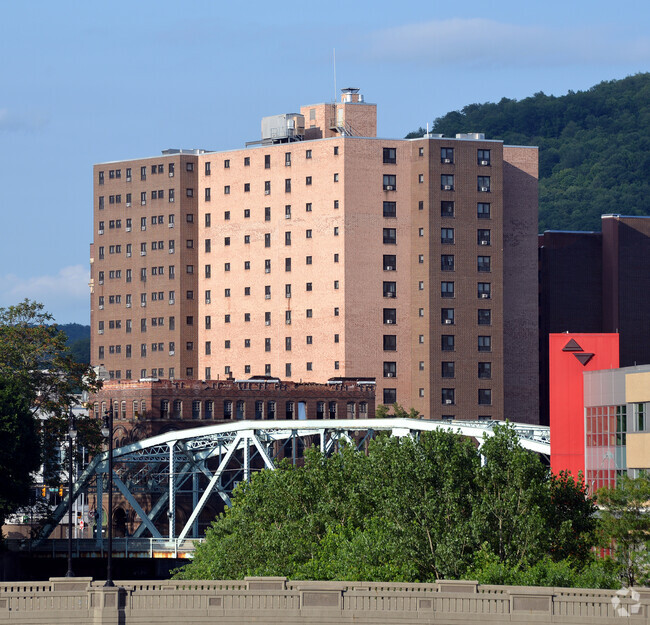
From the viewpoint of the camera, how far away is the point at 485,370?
591ft

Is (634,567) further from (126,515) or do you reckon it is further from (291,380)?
(291,380)

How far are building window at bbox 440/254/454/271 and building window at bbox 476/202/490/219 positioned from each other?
530cm

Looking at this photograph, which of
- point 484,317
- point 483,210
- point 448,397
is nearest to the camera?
point 448,397

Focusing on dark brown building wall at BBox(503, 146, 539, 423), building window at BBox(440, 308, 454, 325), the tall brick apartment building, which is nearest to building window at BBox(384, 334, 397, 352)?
the tall brick apartment building

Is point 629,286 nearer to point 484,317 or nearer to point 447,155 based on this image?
point 484,317

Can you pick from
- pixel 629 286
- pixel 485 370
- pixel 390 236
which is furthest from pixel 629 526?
pixel 629 286

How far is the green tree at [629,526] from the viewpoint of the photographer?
71.1 meters

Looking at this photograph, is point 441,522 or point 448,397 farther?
point 448,397

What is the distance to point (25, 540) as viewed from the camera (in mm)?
132625

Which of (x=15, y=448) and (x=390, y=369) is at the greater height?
(x=390, y=369)

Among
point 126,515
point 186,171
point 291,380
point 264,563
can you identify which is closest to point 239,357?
point 291,380

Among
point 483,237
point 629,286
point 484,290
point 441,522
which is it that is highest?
point 483,237

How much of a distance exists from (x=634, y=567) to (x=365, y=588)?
15.6m

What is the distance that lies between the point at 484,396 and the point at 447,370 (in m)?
4.81
